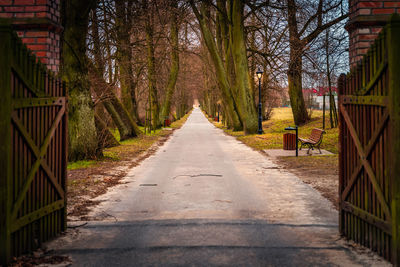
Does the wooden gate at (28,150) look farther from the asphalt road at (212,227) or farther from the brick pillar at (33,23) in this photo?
the brick pillar at (33,23)

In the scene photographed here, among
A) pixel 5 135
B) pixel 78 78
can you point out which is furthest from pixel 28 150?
pixel 78 78

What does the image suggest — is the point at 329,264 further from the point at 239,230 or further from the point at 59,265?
the point at 59,265

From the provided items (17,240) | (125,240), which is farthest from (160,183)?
(17,240)

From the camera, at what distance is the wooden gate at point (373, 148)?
4453 mm

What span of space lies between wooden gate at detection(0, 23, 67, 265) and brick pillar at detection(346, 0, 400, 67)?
4.30 metres

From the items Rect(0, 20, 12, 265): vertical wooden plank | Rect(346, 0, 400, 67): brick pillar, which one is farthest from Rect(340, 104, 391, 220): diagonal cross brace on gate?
Rect(0, 20, 12, 265): vertical wooden plank

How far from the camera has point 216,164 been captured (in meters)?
13.5

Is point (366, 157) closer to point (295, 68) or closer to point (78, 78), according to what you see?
point (78, 78)

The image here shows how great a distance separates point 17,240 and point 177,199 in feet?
12.2

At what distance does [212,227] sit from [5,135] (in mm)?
2946

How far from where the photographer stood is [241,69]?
25.4 meters

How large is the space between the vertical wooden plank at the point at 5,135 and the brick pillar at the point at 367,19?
473cm

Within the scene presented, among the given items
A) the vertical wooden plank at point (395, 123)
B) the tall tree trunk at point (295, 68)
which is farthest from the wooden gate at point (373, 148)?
the tall tree trunk at point (295, 68)

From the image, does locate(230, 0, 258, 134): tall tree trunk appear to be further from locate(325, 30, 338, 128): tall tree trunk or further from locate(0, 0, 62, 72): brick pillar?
locate(0, 0, 62, 72): brick pillar
